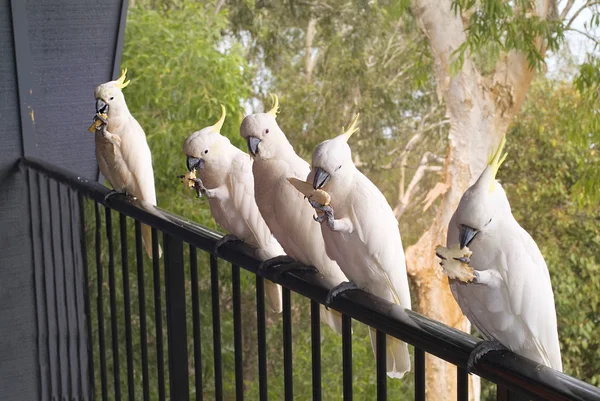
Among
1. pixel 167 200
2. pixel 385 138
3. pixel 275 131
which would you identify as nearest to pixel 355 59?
pixel 385 138

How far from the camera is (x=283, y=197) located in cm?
115

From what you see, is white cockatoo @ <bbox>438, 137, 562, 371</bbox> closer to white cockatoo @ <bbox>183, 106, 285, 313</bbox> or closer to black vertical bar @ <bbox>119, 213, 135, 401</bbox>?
white cockatoo @ <bbox>183, 106, 285, 313</bbox>

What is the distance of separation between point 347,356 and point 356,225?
0.24 m

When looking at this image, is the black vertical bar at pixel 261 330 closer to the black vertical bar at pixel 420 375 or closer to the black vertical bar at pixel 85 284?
the black vertical bar at pixel 420 375

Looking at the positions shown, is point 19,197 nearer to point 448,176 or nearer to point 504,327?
point 504,327

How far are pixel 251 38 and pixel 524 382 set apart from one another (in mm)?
6565

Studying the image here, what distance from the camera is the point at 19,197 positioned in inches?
78.5

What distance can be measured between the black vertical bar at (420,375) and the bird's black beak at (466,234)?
0.14 metres

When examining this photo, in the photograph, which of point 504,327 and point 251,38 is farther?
point 251,38

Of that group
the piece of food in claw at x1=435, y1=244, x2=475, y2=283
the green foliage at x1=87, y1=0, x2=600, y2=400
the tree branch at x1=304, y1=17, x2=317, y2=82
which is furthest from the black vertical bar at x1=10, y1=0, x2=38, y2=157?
the tree branch at x1=304, y1=17, x2=317, y2=82

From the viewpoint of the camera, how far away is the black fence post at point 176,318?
1187 mm

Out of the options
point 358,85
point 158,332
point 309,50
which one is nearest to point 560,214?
point 358,85

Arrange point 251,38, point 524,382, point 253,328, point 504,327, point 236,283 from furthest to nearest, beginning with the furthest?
point 251,38, point 253,328, point 236,283, point 504,327, point 524,382

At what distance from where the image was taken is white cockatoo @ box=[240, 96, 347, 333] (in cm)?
115
